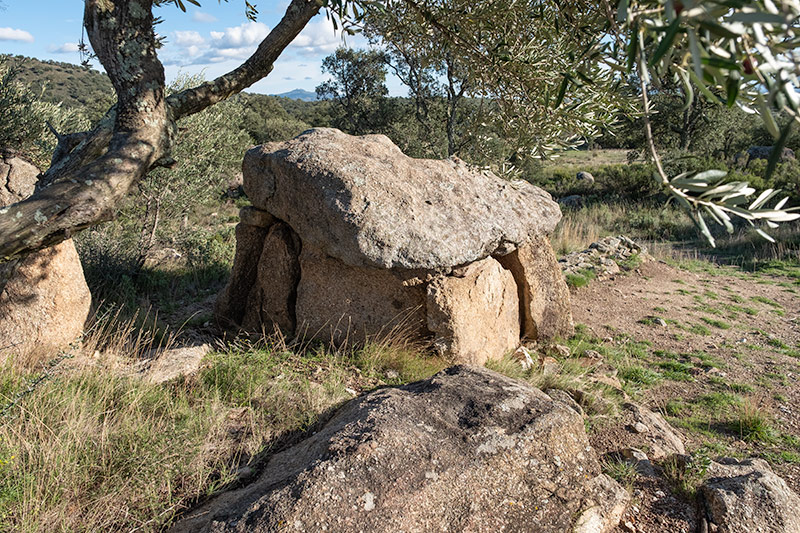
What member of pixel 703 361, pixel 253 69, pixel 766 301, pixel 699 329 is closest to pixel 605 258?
pixel 766 301

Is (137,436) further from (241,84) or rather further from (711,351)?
(711,351)

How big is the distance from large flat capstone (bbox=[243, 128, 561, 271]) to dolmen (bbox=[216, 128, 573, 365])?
0.01 m

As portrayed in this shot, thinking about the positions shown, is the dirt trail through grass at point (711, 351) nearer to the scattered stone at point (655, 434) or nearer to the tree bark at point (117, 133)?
the scattered stone at point (655, 434)

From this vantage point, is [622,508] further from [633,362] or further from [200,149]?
[200,149]

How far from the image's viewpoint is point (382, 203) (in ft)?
17.6

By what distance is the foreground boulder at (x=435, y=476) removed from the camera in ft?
8.38

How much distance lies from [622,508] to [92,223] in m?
4.14

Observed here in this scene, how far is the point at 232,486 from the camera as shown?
3.21 m

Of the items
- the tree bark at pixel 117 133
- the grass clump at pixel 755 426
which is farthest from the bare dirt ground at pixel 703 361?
the tree bark at pixel 117 133

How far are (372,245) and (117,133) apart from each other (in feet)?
7.83

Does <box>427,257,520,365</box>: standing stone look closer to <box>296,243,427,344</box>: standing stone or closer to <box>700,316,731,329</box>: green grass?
<box>296,243,427,344</box>: standing stone

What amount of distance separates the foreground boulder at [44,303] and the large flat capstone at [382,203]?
6.75 feet

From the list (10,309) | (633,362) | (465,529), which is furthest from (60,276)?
(633,362)

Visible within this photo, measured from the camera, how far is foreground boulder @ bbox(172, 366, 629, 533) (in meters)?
2.55
